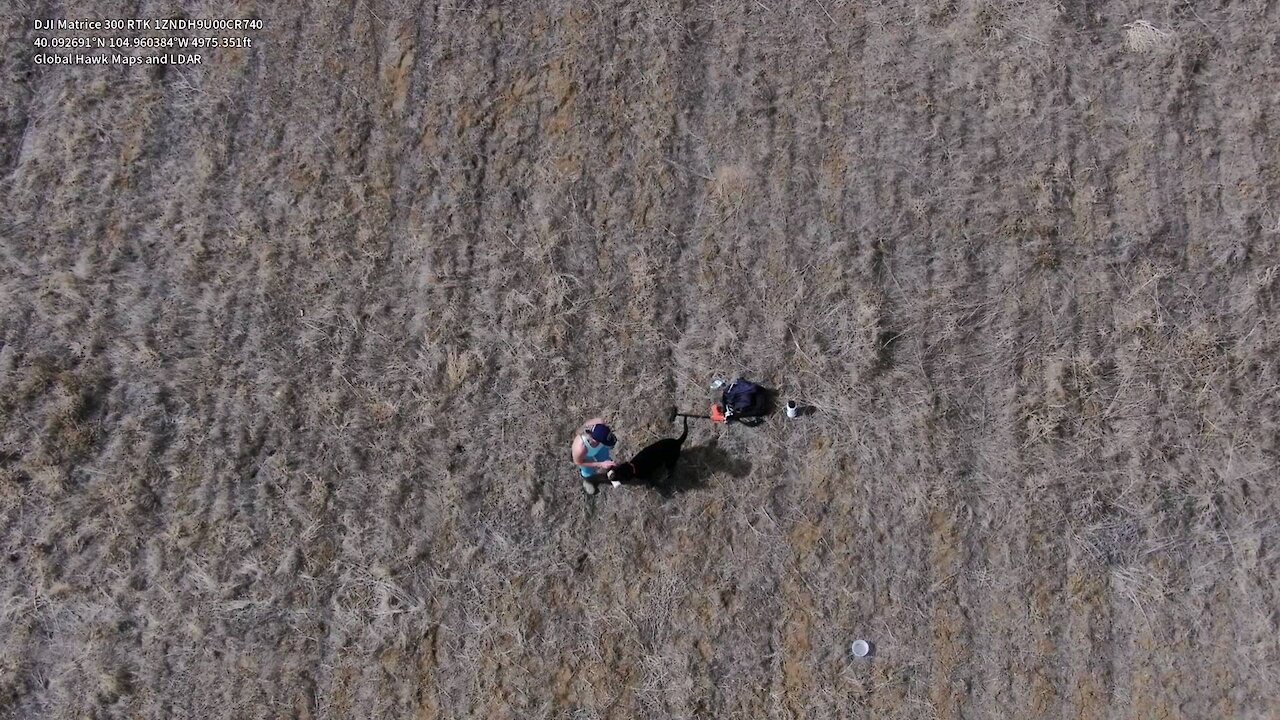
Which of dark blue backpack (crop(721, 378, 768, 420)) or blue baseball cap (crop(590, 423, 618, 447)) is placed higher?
dark blue backpack (crop(721, 378, 768, 420))

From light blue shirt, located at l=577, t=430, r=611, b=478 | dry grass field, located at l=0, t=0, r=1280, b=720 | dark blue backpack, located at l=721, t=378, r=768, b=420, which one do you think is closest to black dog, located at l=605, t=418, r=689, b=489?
light blue shirt, located at l=577, t=430, r=611, b=478

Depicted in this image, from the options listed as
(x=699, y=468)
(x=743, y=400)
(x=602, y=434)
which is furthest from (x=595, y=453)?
(x=743, y=400)

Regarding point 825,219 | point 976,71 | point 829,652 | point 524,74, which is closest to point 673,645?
point 829,652

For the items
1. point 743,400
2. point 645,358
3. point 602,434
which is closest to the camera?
point 602,434

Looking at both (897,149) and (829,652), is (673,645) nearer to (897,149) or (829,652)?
(829,652)

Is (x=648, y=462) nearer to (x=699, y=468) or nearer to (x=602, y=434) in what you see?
(x=602, y=434)

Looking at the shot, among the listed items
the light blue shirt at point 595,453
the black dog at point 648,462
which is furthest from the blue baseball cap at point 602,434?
the black dog at point 648,462

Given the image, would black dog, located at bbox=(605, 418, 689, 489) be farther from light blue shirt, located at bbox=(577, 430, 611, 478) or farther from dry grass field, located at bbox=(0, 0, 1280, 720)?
dry grass field, located at bbox=(0, 0, 1280, 720)
